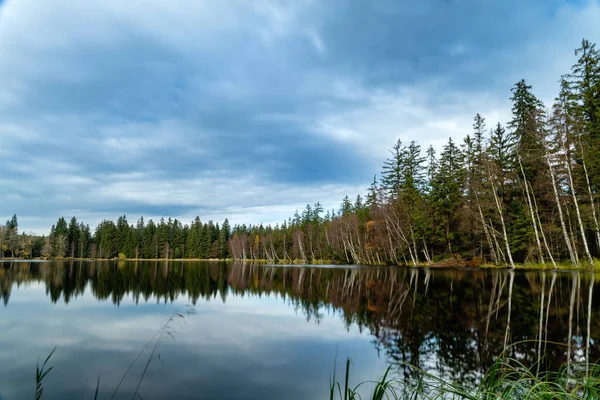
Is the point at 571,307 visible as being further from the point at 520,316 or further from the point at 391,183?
the point at 391,183

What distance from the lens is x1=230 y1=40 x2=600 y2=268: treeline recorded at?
81.2ft

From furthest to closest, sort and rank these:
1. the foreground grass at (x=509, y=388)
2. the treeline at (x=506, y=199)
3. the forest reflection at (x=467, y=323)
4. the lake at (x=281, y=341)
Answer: the treeline at (x=506, y=199), the forest reflection at (x=467, y=323), the lake at (x=281, y=341), the foreground grass at (x=509, y=388)

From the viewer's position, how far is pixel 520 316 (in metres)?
9.13

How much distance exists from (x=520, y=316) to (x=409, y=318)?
9.23 feet

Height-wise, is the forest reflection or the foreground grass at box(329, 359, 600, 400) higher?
the foreground grass at box(329, 359, 600, 400)

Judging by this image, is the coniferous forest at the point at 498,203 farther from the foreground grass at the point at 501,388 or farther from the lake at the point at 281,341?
the foreground grass at the point at 501,388

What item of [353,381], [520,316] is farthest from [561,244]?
[353,381]

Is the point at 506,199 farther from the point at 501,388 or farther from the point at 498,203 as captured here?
the point at 501,388

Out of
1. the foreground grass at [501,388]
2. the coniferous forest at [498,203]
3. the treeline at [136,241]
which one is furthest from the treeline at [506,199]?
the treeline at [136,241]

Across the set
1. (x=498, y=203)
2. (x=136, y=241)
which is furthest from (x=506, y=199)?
(x=136, y=241)

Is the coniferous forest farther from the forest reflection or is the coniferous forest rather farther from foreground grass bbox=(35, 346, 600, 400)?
foreground grass bbox=(35, 346, 600, 400)

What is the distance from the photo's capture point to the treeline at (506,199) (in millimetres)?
24750

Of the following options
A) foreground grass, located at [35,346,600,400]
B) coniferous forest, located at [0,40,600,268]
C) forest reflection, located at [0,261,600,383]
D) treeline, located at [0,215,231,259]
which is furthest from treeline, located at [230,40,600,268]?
treeline, located at [0,215,231,259]

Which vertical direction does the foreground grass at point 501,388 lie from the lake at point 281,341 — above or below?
above
